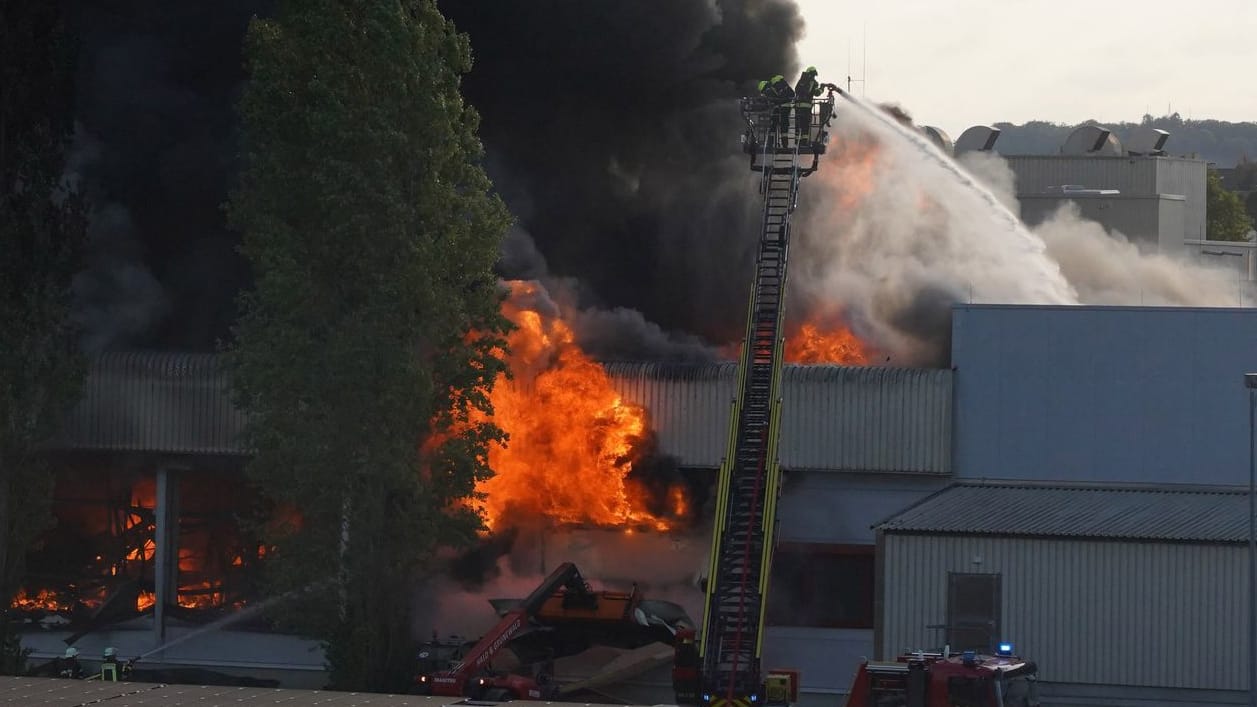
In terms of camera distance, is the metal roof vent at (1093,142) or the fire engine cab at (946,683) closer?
the fire engine cab at (946,683)

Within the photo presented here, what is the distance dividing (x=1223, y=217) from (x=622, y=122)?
Result: 2357 inches

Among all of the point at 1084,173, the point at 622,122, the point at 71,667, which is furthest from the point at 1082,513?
the point at 1084,173

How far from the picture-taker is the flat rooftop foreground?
23438mm

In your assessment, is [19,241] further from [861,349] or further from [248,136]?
[861,349]

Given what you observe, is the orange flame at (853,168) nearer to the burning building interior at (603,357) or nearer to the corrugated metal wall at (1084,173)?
the burning building interior at (603,357)

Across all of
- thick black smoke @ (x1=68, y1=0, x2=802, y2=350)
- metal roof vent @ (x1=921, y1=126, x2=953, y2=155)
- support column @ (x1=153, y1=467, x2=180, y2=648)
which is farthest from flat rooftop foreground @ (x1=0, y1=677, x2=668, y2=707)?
metal roof vent @ (x1=921, y1=126, x2=953, y2=155)

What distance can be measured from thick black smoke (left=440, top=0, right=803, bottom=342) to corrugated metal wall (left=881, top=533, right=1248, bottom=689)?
9.75 m

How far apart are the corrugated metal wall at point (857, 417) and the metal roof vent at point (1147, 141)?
151 ft

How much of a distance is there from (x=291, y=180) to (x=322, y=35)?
2.48 m

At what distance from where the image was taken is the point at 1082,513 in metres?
31.2

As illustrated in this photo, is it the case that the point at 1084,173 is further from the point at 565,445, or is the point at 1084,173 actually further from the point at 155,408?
the point at 155,408

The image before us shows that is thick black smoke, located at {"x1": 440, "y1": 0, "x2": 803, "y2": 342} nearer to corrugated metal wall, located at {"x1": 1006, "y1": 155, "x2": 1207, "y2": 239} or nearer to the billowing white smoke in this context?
the billowing white smoke

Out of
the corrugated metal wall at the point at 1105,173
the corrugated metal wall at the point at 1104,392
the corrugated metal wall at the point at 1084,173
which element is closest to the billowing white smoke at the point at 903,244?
the corrugated metal wall at the point at 1104,392

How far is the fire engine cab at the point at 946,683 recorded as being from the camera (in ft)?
80.1
